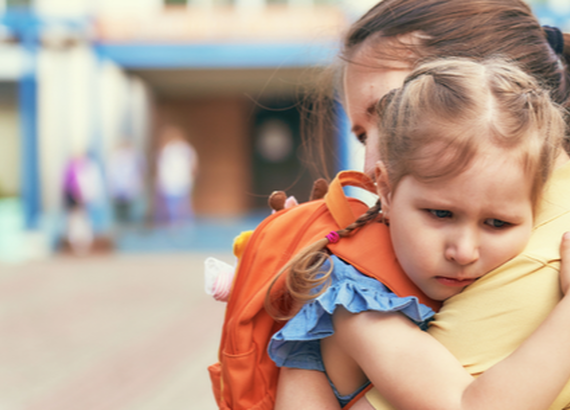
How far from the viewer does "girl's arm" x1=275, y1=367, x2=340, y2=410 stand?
3.59ft

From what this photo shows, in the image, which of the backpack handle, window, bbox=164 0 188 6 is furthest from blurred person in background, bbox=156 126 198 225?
the backpack handle

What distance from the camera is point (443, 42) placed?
1241 mm

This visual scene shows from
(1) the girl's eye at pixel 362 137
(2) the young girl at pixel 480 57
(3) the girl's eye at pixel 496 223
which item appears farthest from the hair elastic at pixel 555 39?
(3) the girl's eye at pixel 496 223

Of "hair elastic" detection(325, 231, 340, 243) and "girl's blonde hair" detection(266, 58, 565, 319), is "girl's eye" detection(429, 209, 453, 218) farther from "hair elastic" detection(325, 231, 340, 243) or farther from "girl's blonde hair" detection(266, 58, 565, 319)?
"hair elastic" detection(325, 231, 340, 243)

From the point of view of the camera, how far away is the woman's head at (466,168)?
94 centimetres

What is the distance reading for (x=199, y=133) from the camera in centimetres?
1575

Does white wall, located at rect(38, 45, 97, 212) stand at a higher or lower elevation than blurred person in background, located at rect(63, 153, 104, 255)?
higher

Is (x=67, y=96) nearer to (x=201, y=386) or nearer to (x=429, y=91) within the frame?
(x=201, y=386)

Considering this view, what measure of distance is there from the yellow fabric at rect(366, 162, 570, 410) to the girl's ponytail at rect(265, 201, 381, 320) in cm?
21

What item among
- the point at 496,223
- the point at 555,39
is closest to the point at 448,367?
the point at 496,223

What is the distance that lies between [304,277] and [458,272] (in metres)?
0.26

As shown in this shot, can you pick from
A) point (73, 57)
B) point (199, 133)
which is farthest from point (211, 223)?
point (73, 57)

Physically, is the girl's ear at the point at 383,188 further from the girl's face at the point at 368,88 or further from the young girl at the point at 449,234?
the girl's face at the point at 368,88

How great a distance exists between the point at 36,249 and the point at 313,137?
959 centimetres
